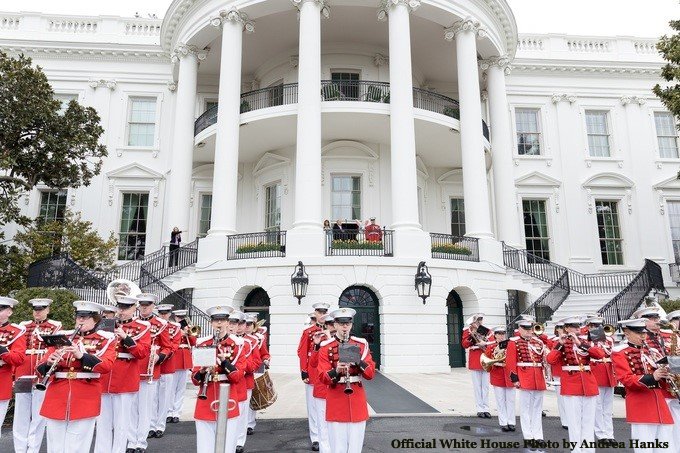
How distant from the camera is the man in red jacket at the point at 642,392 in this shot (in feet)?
17.9

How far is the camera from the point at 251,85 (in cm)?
2341

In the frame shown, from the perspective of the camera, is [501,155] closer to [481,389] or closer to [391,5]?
[391,5]

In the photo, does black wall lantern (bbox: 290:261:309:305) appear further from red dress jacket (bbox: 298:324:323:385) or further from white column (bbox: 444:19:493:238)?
red dress jacket (bbox: 298:324:323:385)

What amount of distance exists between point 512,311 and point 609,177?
1139 centimetres

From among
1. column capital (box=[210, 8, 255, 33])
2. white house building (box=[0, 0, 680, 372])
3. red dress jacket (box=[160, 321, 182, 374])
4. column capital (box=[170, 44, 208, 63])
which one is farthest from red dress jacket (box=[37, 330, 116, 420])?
column capital (box=[170, 44, 208, 63])

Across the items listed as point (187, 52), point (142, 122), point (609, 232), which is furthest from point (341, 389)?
point (609, 232)

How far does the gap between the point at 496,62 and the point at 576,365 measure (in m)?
17.9

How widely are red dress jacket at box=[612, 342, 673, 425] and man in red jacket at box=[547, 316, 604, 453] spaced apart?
98 cm

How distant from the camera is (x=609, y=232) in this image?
24.9 metres

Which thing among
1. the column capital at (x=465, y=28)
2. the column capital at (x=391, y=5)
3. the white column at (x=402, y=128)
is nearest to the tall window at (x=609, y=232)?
the column capital at (x=465, y=28)

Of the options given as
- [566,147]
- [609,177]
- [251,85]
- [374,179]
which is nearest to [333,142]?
[374,179]


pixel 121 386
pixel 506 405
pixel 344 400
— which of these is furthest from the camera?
pixel 506 405

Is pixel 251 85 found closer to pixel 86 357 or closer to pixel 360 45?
pixel 360 45

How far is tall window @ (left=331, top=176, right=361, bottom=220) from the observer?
66.5ft
